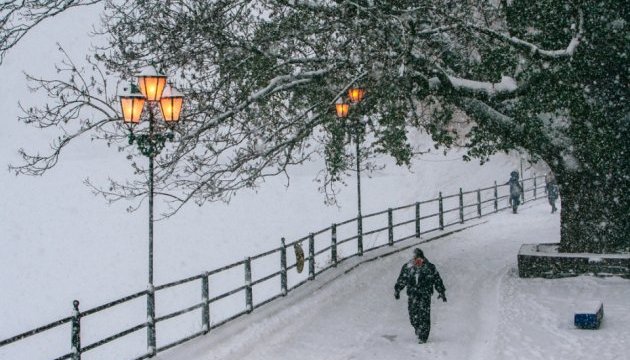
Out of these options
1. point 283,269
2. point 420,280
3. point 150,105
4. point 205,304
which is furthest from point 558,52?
point 205,304

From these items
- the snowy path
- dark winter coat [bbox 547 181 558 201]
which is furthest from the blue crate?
dark winter coat [bbox 547 181 558 201]

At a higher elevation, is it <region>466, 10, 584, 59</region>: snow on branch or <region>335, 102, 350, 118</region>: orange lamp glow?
<region>466, 10, 584, 59</region>: snow on branch

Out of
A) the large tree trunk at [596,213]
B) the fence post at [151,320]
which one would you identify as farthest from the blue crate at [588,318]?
the fence post at [151,320]

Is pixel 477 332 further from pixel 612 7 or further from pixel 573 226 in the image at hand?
pixel 612 7

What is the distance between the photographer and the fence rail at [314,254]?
9738 millimetres

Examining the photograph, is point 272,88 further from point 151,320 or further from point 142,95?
point 151,320

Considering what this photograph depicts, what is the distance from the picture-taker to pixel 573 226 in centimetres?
1545

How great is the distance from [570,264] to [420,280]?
5206 mm

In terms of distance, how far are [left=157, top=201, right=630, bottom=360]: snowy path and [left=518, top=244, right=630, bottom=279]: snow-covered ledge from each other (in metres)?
0.27

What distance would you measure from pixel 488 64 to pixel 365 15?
12.3 feet

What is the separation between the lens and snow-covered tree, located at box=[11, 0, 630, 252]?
41.0ft

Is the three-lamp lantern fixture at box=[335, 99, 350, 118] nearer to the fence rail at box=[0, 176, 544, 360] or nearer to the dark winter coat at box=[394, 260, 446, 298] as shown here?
the fence rail at box=[0, 176, 544, 360]

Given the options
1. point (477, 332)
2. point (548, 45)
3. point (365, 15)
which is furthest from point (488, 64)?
point (477, 332)

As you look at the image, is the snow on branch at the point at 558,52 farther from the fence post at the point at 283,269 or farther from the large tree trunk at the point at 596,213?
the fence post at the point at 283,269
